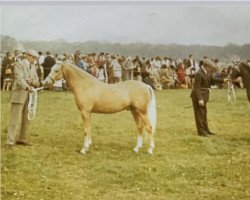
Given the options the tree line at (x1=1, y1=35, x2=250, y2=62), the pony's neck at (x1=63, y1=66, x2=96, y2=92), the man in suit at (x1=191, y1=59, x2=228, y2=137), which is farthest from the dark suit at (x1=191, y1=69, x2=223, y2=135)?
the pony's neck at (x1=63, y1=66, x2=96, y2=92)

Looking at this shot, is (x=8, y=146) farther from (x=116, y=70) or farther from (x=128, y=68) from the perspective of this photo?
(x=128, y=68)

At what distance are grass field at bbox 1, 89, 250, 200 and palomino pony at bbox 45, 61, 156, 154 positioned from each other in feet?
3.12

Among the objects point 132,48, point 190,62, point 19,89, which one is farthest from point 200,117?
point 190,62

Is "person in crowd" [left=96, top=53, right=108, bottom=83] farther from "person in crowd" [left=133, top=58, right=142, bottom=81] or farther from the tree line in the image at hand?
"person in crowd" [left=133, top=58, right=142, bottom=81]

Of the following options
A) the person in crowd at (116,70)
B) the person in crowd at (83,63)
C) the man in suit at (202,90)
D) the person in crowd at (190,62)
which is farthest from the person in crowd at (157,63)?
the man in suit at (202,90)

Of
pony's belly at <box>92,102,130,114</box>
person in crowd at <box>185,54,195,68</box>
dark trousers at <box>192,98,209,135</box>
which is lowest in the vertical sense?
dark trousers at <box>192,98,209,135</box>

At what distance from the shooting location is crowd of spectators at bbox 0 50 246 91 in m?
22.6

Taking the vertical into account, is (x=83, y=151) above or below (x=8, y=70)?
below

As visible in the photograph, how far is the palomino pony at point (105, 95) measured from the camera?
1065 cm

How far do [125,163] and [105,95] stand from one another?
2053mm

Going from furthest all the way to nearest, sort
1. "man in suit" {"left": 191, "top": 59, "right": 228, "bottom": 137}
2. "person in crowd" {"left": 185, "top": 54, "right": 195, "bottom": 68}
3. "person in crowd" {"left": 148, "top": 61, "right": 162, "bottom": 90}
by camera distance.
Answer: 1. "person in crowd" {"left": 148, "top": 61, "right": 162, "bottom": 90}
2. "person in crowd" {"left": 185, "top": 54, "right": 195, "bottom": 68}
3. "man in suit" {"left": 191, "top": 59, "right": 228, "bottom": 137}

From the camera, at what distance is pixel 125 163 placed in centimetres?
945

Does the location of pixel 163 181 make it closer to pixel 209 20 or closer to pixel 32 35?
pixel 209 20

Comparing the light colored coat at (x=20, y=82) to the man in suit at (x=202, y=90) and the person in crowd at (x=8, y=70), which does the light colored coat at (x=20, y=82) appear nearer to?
the man in suit at (x=202, y=90)
